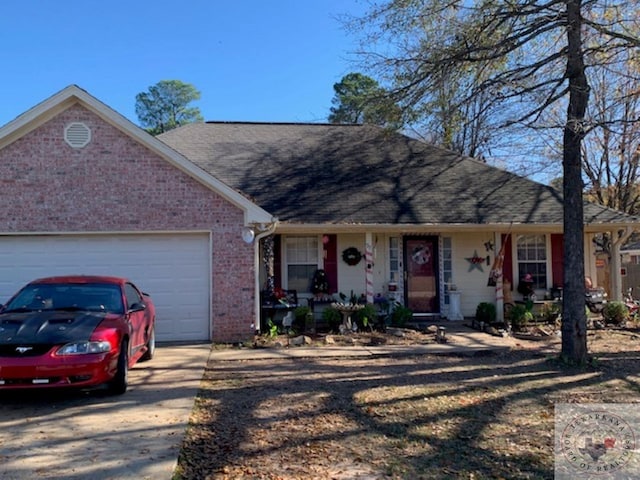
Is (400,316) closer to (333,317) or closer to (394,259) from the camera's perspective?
(333,317)

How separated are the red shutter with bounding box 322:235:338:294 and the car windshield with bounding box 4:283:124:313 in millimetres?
6512

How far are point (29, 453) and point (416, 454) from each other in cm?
344

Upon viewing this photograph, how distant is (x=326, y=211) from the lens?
1242 cm

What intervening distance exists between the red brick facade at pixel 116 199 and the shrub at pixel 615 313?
871 cm

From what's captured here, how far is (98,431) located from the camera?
5137mm

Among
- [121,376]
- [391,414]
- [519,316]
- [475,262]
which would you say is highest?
[475,262]

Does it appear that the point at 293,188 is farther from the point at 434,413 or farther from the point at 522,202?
the point at 434,413

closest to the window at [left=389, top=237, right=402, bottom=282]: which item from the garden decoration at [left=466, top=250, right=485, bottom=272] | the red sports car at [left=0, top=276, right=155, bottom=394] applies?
the garden decoration at [left=466, top=250, right=485, bottom=272]

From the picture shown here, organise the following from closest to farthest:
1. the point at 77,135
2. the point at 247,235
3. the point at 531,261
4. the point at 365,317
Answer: the point at 77,135 < the point at 247,235 < the point at 365,317 < the point at 531,261

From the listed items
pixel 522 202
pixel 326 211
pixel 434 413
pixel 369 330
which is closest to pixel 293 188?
pixel 326 211

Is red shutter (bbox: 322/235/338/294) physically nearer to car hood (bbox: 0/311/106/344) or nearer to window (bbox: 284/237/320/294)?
window (bbox: 284/237/320/294)

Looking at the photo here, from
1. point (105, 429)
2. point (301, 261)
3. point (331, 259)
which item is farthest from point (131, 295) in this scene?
point (331, 259)

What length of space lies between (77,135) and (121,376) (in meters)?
5.68

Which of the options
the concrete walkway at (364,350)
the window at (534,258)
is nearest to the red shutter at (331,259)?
the concrete walkway at (364,350)
